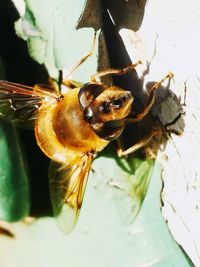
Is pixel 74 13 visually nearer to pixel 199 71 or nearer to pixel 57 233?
pixel 199 71

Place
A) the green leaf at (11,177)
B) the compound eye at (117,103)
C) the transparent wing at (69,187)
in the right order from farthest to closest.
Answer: the green leaf at (11,177), the transparent wing at (69,187), the compound eye at (117,103)

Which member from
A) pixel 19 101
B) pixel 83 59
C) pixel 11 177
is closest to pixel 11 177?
pixel 11 177

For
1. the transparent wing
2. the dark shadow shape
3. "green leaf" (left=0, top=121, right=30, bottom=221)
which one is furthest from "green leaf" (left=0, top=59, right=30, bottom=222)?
the dark shadow shape

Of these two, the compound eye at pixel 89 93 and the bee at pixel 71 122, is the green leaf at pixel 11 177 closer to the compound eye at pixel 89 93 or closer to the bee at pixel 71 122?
the bee at pixel 71 122

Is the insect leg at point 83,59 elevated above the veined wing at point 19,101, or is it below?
above

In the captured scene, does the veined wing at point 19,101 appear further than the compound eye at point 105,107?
Yes

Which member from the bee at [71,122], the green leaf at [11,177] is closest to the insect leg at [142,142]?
the bee at [71,122]

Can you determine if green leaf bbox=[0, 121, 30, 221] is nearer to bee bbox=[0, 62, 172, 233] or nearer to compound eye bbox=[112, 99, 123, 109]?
bee bbox=[0, 62, 172, 233]
